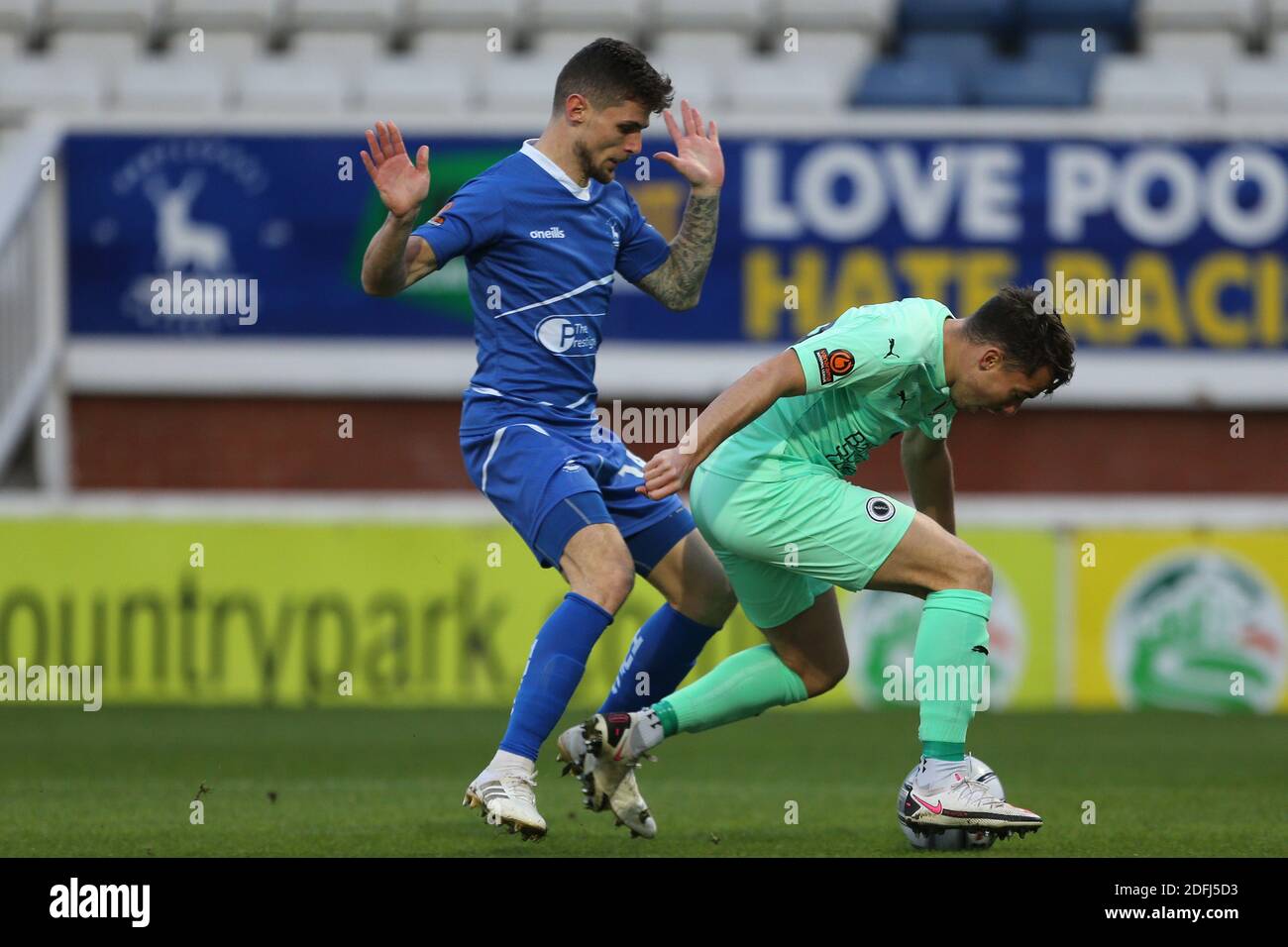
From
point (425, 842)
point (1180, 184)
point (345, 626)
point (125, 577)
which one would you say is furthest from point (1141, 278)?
point (425, 842)

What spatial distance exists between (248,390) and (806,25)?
4995mm

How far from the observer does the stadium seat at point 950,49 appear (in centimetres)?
1455

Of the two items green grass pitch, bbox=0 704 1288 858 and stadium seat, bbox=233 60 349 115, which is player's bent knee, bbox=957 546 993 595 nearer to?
green grass pitch, bbox=0 704 1288 858

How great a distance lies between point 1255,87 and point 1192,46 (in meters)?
1.01

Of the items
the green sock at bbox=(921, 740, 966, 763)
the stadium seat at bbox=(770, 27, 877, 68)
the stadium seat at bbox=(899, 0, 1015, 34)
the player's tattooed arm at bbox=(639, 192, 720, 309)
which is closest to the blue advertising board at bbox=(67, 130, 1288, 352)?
the stadium seat at bbox=(770, 27, 877, 68)

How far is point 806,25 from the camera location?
48.8 ft

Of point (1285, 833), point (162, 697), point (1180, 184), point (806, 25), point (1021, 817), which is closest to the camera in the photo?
point (1021, 817)

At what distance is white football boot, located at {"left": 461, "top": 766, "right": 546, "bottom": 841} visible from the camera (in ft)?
17.4

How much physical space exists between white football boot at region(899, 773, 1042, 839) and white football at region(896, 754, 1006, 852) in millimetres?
48

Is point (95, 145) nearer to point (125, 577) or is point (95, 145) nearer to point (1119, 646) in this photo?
point (125, 577)

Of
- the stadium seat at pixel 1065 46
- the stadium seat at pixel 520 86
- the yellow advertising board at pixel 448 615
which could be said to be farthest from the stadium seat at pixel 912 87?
the yellow advertising board at pixel 448 615

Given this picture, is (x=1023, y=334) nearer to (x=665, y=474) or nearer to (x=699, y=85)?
(x=665, y=474)

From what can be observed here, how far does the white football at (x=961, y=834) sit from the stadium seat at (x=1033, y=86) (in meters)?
8.93

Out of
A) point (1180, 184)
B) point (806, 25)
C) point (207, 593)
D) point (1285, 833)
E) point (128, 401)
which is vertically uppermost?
point (806, 25)
